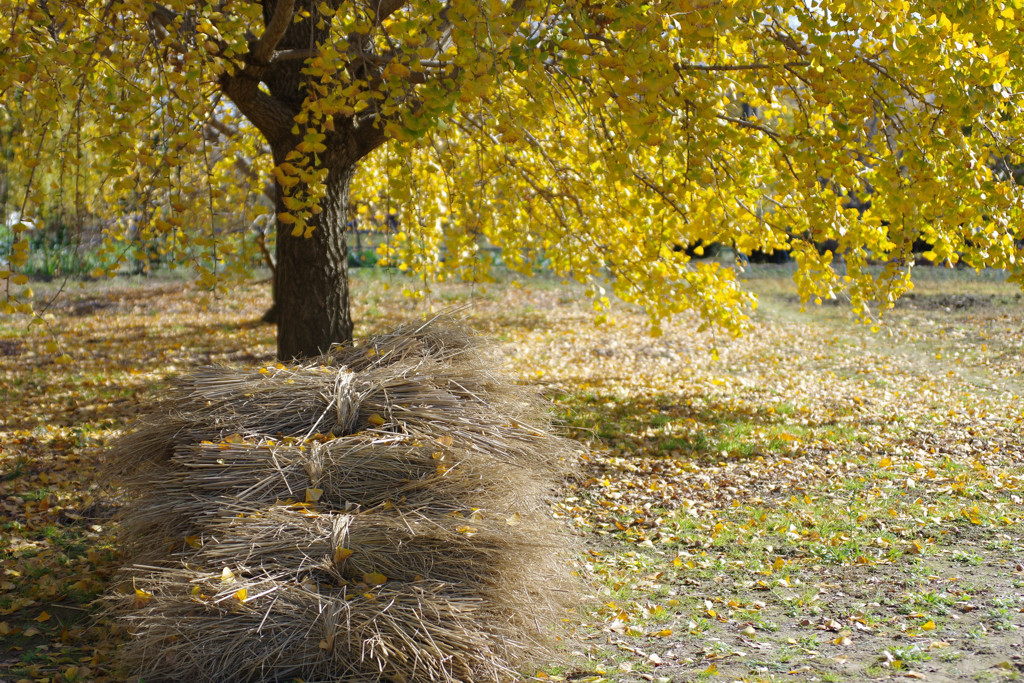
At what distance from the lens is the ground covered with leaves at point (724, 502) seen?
363cm

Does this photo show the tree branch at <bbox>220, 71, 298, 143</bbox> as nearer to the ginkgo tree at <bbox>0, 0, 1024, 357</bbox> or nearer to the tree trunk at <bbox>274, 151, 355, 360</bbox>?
the ginkgo tree at <bbox>0, 0, 1024, 357</bbox>

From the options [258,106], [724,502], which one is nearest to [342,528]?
[724,502]

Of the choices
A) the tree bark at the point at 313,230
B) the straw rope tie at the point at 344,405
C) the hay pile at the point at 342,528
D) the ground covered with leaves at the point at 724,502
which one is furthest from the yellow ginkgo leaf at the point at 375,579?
the tree bark at the point at 313,230

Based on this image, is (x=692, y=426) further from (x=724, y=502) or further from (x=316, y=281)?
(x=316, y=281)

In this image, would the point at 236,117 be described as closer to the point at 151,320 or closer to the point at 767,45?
the point at 151,320

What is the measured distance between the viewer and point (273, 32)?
5129 mm

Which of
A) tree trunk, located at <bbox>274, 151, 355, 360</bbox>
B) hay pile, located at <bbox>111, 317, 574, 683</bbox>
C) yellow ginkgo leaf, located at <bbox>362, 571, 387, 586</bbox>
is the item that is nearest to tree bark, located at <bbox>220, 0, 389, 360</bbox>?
tree trunk, located at <bbox>274, 151, 355, 360</bbox>

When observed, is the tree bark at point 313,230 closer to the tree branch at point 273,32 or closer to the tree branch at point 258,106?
the tree branch at point 258,106

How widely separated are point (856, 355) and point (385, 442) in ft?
34.9

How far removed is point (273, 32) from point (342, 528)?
3.67 m

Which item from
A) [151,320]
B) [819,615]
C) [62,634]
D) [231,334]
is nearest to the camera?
[62,634]

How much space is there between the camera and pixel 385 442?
3438 millimetres

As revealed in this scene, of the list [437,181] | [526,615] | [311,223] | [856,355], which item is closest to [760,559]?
[526,615]

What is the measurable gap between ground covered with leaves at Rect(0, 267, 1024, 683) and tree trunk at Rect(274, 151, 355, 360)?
6.16ft
